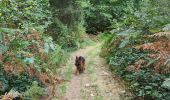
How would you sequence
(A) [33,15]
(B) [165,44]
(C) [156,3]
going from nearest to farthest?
(B) [165,44] < (A) [33,15] < (C) [156,3]

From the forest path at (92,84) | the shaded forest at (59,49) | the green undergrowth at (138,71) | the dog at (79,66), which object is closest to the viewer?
the shaded forest at (59,49)

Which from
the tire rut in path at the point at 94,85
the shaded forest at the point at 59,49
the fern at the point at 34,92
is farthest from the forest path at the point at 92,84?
the fern at the point at 34,92

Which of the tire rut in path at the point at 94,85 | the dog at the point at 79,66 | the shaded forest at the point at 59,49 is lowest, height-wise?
the tire rut in path at the point at 94,85

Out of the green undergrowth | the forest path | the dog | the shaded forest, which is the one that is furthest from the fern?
the dog

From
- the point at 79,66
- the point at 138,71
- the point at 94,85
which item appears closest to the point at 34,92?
the point at 94,85

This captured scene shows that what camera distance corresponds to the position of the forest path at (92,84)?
915 centimetres

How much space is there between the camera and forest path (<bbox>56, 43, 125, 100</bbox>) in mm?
9148

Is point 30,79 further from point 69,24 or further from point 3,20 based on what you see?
point 69,24

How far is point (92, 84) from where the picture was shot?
1022 centimetres

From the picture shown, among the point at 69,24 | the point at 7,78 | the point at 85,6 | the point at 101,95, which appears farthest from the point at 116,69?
the point at 85,6

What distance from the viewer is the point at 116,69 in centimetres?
Result: 1136

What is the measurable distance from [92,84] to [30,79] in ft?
Answer: 7.41

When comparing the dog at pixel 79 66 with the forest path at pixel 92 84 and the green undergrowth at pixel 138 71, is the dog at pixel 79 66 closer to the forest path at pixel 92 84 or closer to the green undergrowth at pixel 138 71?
the forest path at pixel 92 84

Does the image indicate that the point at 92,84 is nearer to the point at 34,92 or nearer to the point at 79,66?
the point at 79,66
